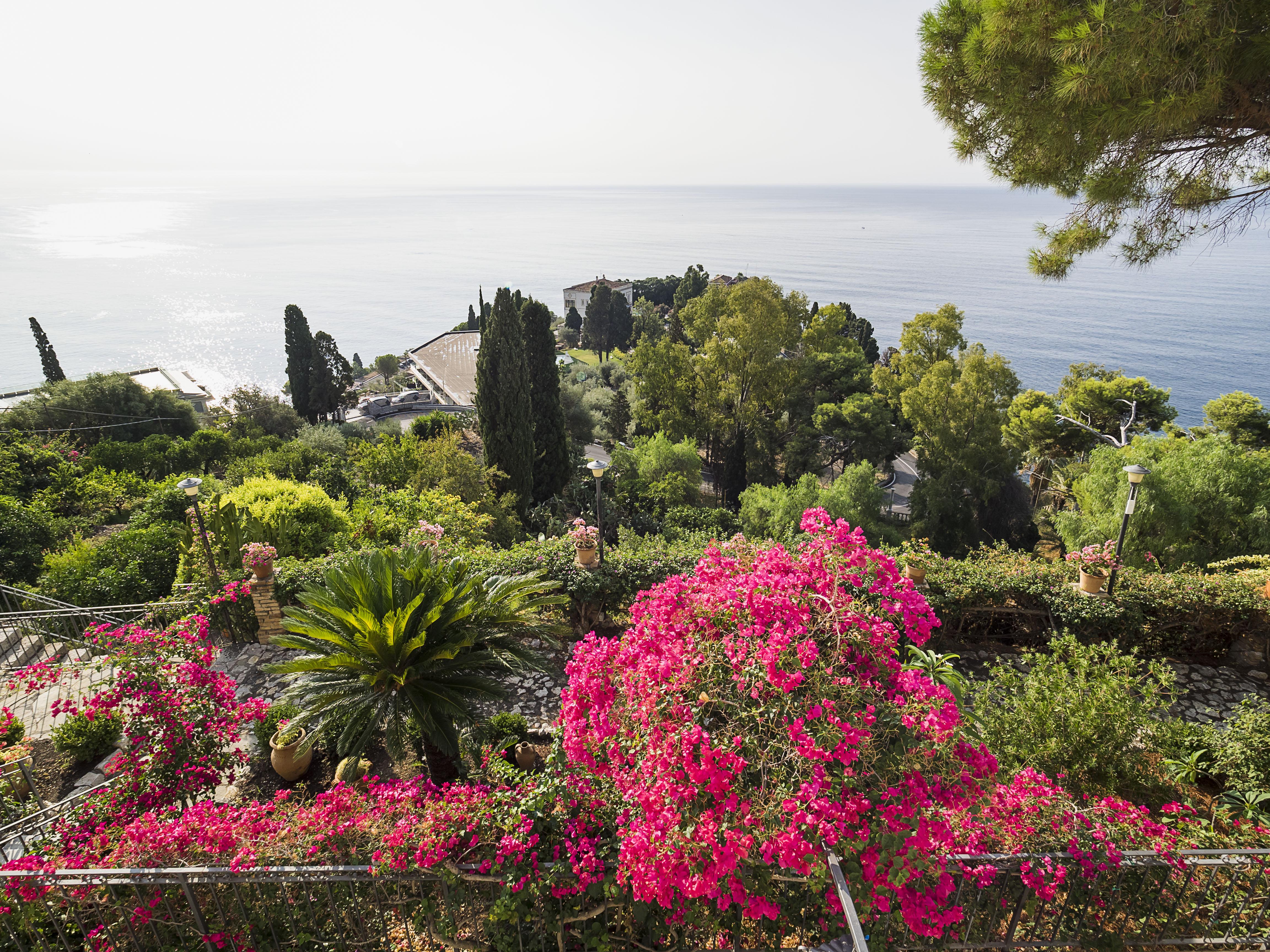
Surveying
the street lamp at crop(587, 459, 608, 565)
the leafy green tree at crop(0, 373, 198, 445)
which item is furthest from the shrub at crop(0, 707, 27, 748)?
the leafy green tree at crop(0, 373, 198, 445)

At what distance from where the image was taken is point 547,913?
133 inches

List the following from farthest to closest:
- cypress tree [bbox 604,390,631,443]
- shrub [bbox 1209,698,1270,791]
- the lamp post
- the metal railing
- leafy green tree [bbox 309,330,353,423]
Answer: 1. leafy green tree [bbox 309,330,353,423]
2. cypress tree [bbox 604,390,631,443]
3. the lamp post
4. shrub [bbox 1209,698,1270,791]
5. the metal railing

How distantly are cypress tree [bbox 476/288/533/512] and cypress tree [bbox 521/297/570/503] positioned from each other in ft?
5.16

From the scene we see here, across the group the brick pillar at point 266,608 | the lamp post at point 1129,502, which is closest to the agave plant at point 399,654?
the brick pillar at point 266,608

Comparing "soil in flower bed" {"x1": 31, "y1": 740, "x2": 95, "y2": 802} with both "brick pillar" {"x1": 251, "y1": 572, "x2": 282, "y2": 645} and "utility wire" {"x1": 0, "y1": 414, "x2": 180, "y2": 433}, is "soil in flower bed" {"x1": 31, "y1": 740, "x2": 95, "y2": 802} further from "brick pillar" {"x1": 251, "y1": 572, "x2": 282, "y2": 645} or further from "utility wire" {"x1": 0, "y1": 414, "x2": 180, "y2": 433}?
"utility wire" {"x1": 0, "y1": 414, "x2": 180, "y2": 433}

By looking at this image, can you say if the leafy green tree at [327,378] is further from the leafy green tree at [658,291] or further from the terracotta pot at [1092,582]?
the leafy green tree at [658,291]

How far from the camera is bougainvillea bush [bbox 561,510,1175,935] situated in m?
2.86

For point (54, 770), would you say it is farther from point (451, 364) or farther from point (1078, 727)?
point (451, 364)

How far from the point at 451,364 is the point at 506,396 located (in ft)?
121

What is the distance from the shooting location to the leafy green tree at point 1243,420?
16.2 meters

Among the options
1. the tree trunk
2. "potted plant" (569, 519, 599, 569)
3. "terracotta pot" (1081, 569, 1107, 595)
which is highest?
"potted plant" (569, 519, 599, 569)

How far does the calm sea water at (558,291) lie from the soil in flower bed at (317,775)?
37.4 metres

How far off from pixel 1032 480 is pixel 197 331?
98023 millimetres

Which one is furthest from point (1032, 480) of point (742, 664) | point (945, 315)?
point (742, 664)
